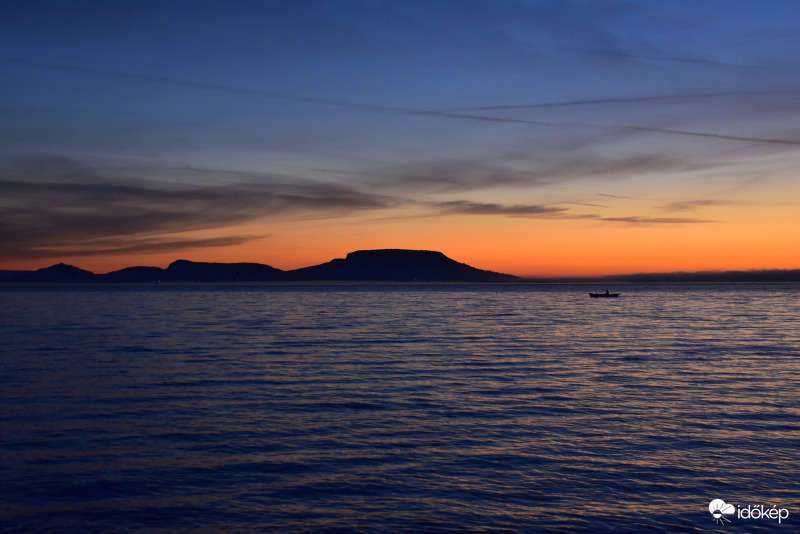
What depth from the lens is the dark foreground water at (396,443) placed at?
12.8 meters

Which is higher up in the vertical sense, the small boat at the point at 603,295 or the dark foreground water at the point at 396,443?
the small boat at the point at 603,295

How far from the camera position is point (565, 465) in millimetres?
15836

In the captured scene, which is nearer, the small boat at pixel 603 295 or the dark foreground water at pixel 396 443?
the dark foreground water at pixel 396 443

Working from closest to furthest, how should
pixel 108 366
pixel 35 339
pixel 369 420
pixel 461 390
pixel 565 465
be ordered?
pixel 565 465
pixel 369 420
pixel 461 390
pixel 108 366
pixel 35 339

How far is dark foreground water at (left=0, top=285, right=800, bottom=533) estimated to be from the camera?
1277cm

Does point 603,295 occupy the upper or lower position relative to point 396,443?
upper

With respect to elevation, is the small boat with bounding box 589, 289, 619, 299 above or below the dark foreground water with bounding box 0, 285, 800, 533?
above

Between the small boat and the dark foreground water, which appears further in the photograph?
the small boat

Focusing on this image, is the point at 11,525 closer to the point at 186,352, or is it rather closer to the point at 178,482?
the point at 178,482

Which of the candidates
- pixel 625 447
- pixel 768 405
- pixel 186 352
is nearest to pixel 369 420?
pixel 625 447

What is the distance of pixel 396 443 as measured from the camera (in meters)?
Result: 18.1

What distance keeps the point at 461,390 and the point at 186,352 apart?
21657mm

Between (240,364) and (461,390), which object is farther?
(240,364)

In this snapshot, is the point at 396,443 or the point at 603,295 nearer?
the point at 396,443
